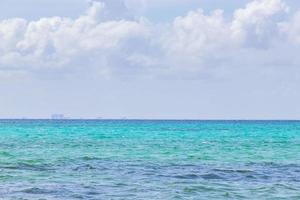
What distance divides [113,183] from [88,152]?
2484 centimetres

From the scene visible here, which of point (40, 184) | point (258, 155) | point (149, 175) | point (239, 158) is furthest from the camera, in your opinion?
point (258, 155)

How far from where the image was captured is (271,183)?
34.4m

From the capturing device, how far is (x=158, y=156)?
175 ft

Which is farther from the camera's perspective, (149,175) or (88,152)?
(88,152)

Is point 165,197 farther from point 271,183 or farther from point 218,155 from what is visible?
point 218,155

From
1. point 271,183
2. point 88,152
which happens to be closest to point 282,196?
point 271,183

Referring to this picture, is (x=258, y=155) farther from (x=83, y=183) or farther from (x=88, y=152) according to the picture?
(x=83, y=183)

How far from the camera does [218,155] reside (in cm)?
5500

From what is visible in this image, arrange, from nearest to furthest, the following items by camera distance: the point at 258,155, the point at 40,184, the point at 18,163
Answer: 1. the point at 40,184
2. the point at 18,163
3. the point at 258,155

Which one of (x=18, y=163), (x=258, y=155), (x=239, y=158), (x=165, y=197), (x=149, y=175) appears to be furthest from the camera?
(x=258, y=155)

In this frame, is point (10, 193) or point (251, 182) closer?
point (10, 193)

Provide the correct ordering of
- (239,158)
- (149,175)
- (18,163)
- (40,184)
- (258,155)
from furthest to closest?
(258,155)
(239,158)
(18,163)
(149,175)
(40,184)

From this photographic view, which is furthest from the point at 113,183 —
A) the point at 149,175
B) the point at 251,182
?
the point at 251,182

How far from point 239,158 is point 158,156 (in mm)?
5960
